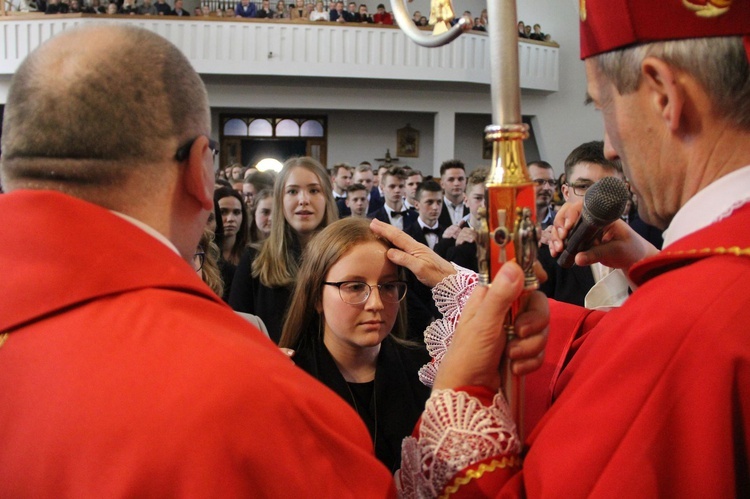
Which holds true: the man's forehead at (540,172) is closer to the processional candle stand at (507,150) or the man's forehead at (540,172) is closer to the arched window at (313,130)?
the processional candle stand at (507,150)

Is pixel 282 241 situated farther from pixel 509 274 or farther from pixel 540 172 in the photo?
pixel 540 172

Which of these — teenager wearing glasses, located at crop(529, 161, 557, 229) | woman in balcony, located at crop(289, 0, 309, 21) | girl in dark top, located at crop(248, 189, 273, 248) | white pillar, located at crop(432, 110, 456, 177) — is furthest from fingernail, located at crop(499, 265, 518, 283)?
white pillar, located at crop(432, 110, 456, 177)

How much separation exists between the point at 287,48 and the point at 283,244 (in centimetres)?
1193

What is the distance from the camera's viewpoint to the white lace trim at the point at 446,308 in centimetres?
187

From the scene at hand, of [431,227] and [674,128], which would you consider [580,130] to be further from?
[674,128]

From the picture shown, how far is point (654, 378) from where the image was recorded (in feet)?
3.25

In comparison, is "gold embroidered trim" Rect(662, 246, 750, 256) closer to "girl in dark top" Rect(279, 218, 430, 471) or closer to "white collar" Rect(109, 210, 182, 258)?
"white collar" Rect(109, 210, 182, 258)

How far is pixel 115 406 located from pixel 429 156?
55.4 feet

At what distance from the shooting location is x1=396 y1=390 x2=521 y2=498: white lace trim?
3.85ft

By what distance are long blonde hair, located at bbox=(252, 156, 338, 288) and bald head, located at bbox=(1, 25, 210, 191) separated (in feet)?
8.29

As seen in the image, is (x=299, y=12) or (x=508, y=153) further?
(x=299, y=12)

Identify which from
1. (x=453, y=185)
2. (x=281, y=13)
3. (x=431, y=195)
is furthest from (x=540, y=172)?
(x=281, y=13)

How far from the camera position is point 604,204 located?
5.54 ft

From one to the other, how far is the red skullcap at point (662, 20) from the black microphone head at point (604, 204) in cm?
57
